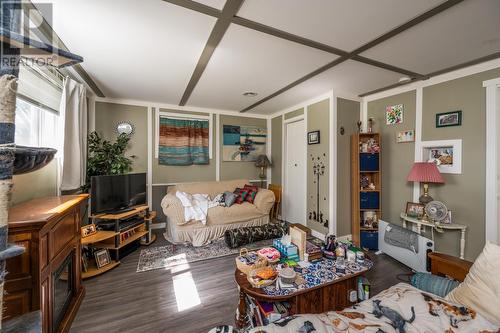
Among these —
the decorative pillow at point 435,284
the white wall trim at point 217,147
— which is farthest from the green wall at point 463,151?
the white wall trim at point 217,147

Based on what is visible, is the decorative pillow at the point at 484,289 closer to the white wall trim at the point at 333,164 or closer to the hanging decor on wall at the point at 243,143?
the white wall trim at the point at 333,164

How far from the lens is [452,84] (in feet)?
7.91

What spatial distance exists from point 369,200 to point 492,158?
134 cm

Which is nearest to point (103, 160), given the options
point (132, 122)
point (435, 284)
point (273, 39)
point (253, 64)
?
point (132, 122)

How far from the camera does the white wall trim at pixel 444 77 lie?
2145mm

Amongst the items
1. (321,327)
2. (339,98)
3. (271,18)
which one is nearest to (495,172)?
(339,98)

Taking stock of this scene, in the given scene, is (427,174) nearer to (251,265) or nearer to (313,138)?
(313,138)

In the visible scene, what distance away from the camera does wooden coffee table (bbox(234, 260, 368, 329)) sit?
4.55 ft

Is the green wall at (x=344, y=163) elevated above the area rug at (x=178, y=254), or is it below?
above

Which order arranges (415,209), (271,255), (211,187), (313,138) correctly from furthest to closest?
(211,187) → (313,138) → (415,209) → (271,255)

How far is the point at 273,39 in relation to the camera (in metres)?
1.79

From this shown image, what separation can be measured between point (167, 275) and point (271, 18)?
8.87ft

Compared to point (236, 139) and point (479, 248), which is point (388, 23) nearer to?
point (479, 248)

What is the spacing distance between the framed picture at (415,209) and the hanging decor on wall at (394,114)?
117 centimetres
